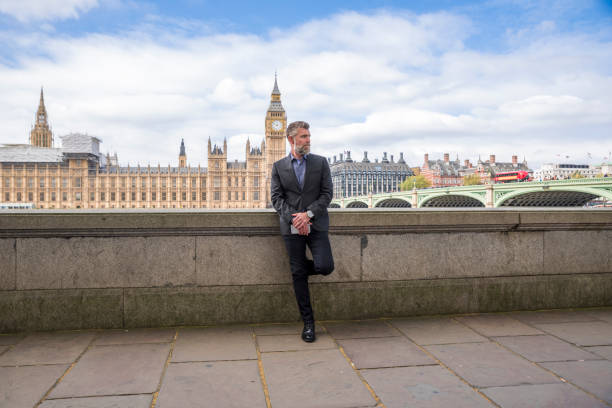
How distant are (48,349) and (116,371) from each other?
65cm

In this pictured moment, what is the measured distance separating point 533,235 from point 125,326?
10.8 ft

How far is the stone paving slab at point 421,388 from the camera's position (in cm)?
200

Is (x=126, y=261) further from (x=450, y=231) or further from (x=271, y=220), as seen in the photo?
(x=450, y=231)

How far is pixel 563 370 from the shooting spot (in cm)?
235

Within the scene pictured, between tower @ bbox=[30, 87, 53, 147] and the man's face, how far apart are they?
11728 centimetres

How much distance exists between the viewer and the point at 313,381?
7.30 ft

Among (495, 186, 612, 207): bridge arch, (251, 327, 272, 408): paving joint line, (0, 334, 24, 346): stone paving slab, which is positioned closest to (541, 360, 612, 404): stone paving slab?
(251, 327, 272, 408): paving joint line

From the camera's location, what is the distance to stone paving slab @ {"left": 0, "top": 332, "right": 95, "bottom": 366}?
2506 millimetres

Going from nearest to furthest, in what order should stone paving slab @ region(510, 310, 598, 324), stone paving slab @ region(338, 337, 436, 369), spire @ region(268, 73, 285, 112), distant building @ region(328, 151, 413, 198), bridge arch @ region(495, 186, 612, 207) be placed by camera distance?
stone paving slab @ region(338, 337, 436, 369) < stone paving slab @ region(510, 310, 598, 324) < bridge arch @ region(495, 186, 612, 207) < spire @ region(268, 73, 285, 112) < distant building @ region(328, 151, 413, 198)

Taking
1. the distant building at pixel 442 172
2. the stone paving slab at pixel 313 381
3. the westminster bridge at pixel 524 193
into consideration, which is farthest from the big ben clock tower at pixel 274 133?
the stone paving slab at pixel 313 381

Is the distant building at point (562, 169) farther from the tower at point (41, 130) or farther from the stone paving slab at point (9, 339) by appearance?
the stone paving slab at point (9, 339)

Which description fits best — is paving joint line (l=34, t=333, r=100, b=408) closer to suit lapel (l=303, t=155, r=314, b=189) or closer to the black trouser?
the black trouser

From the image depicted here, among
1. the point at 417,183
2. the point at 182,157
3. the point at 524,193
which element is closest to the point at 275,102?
the point at 182,157

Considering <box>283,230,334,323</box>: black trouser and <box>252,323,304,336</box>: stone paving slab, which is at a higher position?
<box>283,230,334,323</box>: black trouser
